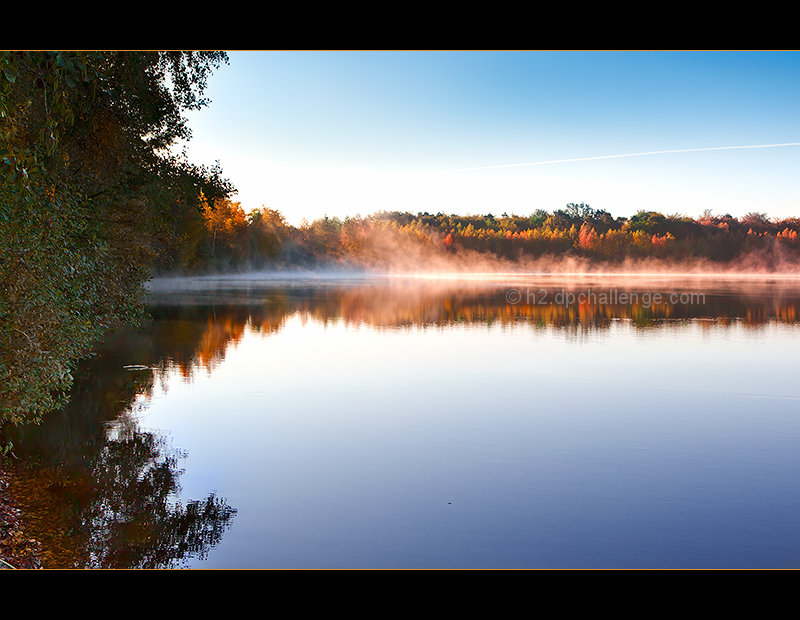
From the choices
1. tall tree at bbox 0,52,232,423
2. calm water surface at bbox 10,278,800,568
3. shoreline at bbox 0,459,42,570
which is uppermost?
tall tree at bbox 0,52,232,423

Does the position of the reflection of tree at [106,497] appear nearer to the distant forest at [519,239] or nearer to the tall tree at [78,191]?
the tall tree at [78,191]

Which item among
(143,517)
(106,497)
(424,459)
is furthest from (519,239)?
(143,517)

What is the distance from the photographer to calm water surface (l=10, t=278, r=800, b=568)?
24.5 ft

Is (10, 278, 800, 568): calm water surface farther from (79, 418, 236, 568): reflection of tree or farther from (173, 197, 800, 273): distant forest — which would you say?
(173, 197, 800, 273): distant forest

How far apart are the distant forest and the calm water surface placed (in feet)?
286

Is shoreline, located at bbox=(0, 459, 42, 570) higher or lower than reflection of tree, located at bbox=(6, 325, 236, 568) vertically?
higher

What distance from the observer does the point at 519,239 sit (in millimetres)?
144750

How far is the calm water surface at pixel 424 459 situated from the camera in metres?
7.46

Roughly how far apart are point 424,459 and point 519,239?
13714cm

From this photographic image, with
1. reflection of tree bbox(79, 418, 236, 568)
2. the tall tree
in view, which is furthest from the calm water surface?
the tall tree

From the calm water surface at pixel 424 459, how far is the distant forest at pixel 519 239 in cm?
8705
